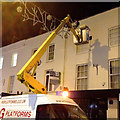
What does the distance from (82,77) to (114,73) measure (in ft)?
7.70

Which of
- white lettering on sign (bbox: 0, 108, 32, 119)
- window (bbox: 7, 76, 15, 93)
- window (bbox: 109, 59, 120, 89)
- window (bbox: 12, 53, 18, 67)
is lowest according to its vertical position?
white lettering on sign (bbox: 0, 108, 32, 119)

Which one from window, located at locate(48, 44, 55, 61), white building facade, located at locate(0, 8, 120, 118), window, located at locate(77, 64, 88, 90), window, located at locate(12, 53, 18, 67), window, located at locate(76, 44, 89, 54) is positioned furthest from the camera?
window, located at locate(12, 53, 18, 67)

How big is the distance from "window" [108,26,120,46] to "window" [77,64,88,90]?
7.95 ft

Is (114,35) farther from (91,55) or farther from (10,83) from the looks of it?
(10,83)

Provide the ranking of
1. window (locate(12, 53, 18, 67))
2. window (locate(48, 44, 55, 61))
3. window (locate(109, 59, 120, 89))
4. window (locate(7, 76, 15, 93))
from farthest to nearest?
window (locate(12, 53, 18, 67)) < window (locate(7, 76, 15, 93)) < window (locate(48, 44, 55, 61)) < window (locate(109, 59, 120, 89))

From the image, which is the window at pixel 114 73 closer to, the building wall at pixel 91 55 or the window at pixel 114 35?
the building wall at pixel 91 55

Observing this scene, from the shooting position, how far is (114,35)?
38.9 feet

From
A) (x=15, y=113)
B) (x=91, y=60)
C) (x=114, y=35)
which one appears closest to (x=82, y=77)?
(x=91, y=60)

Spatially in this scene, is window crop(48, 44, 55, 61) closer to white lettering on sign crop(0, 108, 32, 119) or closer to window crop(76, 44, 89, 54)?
window crop(76, 44, 89, 54)

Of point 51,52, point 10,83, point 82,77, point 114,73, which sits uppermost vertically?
point 51,52

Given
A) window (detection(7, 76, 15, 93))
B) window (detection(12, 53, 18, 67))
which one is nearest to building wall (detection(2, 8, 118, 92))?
window (detection(12, 53, 18, 67))

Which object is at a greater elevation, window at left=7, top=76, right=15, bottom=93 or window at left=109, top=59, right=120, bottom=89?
window at left=109, top=59, right=120, bottom=89

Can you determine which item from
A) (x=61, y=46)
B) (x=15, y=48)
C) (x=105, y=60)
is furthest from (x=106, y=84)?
(x=15, y=48)

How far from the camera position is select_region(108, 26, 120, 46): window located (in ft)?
38.2
